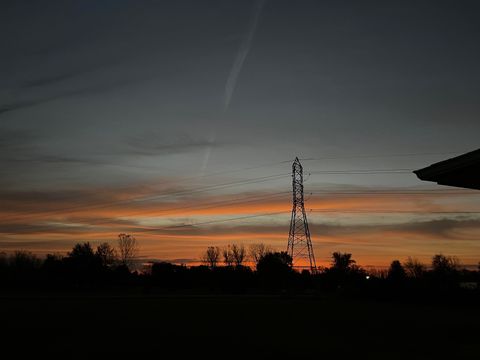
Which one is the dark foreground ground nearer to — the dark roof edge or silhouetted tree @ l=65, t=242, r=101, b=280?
the dark roof edge

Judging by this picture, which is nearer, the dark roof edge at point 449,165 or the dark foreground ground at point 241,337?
the dark roof edge at point 449,165

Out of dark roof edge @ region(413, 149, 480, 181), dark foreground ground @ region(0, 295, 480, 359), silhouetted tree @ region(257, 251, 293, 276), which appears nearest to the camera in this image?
dark roof edge @ region(413, 149, 480, 181)

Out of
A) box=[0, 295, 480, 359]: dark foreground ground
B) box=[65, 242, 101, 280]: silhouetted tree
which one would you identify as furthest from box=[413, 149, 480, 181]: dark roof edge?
box=[65, 242, 101, 280]: silhouetted tree

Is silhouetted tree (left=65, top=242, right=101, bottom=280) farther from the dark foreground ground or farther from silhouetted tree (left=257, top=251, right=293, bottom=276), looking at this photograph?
the dark foreground ground

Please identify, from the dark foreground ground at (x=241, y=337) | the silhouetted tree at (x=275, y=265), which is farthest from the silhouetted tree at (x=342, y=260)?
the dark foreground ground at (x=241, y=337)

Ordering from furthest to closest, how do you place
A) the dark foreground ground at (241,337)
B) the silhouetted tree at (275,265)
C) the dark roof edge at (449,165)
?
the silhouetted tree at (275,265) → the dark foreground ground at (241,337) → the dark roof edge at (449,165)

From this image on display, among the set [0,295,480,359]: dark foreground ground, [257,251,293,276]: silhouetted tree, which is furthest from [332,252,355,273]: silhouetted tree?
[0,295,480,359]: dark foreground ground

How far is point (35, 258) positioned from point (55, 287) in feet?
247

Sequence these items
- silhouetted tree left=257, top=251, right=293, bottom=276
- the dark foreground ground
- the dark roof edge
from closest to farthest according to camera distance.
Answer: the dark roof edge
the dark foreground ground
silhouetted tree left=257, top=251, right=293, bottom=276

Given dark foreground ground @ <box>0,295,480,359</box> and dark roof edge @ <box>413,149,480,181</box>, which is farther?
dark foreground ground @ <box>0,295,480,359</box>

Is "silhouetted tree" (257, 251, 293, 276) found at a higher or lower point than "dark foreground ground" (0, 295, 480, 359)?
higher

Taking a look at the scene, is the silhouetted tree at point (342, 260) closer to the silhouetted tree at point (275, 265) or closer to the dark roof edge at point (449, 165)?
the silhouetted tree at point (275, 265)

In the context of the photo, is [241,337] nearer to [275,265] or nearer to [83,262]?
[275,265]

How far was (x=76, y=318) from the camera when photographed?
25.9 metres
